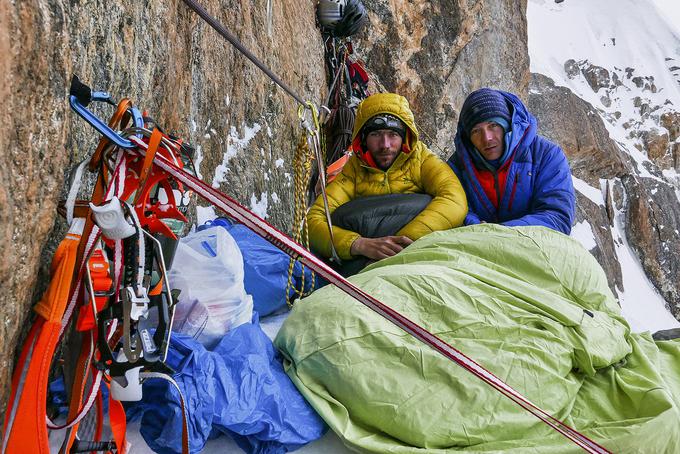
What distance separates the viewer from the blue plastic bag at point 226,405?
3.64 ft

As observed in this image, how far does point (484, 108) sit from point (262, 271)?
155 cm

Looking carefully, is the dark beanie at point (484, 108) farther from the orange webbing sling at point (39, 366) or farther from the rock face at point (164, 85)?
the orange webbing sling at point (39, 366)

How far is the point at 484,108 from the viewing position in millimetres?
2719

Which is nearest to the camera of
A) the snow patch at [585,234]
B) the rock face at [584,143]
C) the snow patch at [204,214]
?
the snow patch at [204,214]

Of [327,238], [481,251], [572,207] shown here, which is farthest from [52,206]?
[572,207]

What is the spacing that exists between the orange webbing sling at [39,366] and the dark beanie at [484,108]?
2278mm

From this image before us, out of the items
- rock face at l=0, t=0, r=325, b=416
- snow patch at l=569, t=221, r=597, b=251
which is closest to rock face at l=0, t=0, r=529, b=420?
rock face at l=0, t=0, r=325, b=416

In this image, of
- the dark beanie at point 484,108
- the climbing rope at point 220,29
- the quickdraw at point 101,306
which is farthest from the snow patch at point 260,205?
the quickdraw at point 101,306

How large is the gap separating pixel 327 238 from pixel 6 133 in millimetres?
1836

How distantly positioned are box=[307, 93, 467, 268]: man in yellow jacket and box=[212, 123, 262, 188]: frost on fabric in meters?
0.52

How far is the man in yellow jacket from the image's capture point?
2.56 m

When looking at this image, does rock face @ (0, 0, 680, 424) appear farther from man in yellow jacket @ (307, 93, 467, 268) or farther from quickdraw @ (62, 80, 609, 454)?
man in yellow jacket @ (307, 93, 467, 268)

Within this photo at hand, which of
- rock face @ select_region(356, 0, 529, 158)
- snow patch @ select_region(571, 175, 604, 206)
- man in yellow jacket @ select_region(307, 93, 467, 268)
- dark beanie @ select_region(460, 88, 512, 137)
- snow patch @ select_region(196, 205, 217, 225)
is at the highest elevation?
rock face @ select_region(356, 0, 529, 158)

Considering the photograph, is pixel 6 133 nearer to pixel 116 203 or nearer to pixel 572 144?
pixel 116 203
